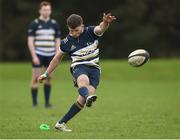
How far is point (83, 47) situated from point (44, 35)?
4835mm

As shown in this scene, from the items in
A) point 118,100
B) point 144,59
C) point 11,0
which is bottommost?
point 118,100

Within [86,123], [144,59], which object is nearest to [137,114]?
[86,123]

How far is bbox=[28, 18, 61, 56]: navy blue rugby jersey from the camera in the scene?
47.0ft

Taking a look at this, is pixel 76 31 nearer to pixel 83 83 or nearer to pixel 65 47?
pixel 65 47

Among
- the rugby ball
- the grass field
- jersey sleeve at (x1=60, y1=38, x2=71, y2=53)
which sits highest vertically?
jersey sleeve at (x1=60, y1=38, x2=71, y2=53)

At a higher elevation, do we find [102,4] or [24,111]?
[102,4]

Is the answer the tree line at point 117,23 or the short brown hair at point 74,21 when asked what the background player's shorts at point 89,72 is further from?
the tree line at point 117,23

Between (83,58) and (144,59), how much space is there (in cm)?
92

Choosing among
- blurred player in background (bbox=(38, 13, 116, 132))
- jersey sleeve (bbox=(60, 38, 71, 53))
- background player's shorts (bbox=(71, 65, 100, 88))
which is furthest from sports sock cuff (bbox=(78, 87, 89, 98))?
jersey sleeve (bbox=(60, 38, 71, 53))

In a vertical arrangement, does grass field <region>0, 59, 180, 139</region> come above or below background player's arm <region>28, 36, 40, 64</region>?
below

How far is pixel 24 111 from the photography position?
13133mm

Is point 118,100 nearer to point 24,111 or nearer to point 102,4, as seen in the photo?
point 24,111

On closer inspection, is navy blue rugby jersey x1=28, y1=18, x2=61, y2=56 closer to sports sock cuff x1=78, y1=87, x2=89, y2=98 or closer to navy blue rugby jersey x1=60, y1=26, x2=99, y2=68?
navy blue rugby jersey x1=60, y1=26, x2=99, y2=68

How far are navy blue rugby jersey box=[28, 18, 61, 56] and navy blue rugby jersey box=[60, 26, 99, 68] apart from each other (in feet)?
15.1
